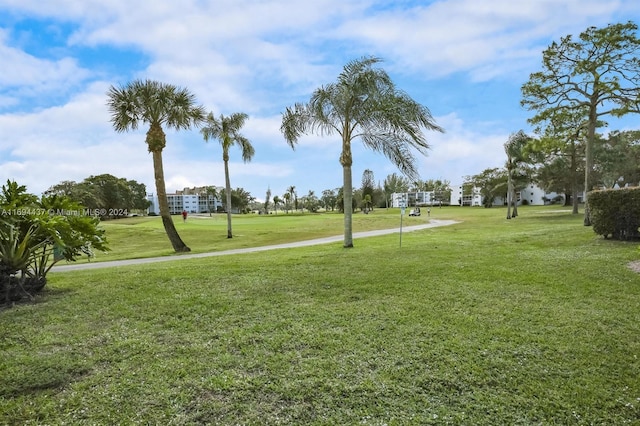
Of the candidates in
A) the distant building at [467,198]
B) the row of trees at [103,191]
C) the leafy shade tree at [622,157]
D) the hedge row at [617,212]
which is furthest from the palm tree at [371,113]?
the distant building at [467,198]

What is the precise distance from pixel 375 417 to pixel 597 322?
12.3 feet

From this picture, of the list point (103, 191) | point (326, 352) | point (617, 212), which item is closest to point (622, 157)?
point (617, 212)

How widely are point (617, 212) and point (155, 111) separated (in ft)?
62.6

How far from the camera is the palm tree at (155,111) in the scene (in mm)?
17562

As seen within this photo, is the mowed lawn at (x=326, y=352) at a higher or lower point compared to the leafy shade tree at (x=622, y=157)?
lower

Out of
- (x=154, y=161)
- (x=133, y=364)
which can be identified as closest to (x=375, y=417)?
(x=133, y=364)

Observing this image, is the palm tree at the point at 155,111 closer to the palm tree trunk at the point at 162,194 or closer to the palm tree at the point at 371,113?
the palm tree trunk at the point at 162,194

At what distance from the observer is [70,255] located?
662 centimetres

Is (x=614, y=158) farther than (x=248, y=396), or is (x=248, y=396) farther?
(x=614, y=158)

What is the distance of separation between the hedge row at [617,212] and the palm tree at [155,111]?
698 inches

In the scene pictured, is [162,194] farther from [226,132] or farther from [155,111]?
[226,132]

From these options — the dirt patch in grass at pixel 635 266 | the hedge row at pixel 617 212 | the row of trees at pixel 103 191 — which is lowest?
the dirt patch in grass at pixel 635 266

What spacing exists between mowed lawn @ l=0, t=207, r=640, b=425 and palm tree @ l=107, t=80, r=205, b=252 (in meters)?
12.2

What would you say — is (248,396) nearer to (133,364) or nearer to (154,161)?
(133,364)
